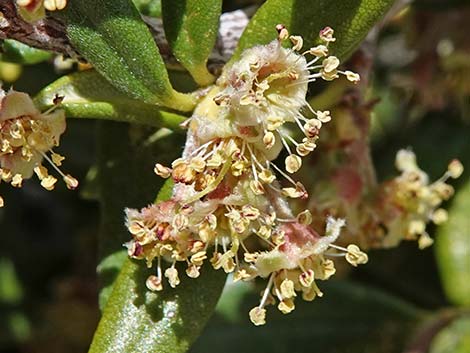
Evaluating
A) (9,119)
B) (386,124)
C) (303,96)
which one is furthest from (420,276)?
(9,119)

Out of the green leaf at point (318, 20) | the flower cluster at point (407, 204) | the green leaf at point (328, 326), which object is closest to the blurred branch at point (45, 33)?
the green leaf at point (318, 20)

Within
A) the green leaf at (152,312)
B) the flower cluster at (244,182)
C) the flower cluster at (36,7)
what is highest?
the flower cluster at (36,7)

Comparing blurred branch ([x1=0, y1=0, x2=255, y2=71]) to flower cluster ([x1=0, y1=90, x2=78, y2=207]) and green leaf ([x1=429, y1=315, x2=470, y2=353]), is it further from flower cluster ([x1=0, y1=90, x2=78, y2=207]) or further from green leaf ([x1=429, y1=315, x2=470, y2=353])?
green leaf ([x1=429, y1=315, x2=470, y2=353])

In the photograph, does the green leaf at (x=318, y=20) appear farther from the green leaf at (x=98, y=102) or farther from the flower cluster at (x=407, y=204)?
the flower cluster at (x=407, y=204)

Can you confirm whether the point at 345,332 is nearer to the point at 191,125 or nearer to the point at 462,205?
the point at 462,205

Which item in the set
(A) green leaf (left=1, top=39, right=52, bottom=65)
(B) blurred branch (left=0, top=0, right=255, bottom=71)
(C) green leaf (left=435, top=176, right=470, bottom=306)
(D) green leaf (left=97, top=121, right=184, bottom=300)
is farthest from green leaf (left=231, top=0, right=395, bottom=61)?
(C) green leaf (left=435, top=176, right=470, bottom=306)

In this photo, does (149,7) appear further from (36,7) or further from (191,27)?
(36,7)

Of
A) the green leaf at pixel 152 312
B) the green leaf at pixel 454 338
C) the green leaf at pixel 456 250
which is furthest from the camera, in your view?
the green leaf at pixel 456 250

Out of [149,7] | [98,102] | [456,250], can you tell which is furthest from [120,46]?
[456,250]
